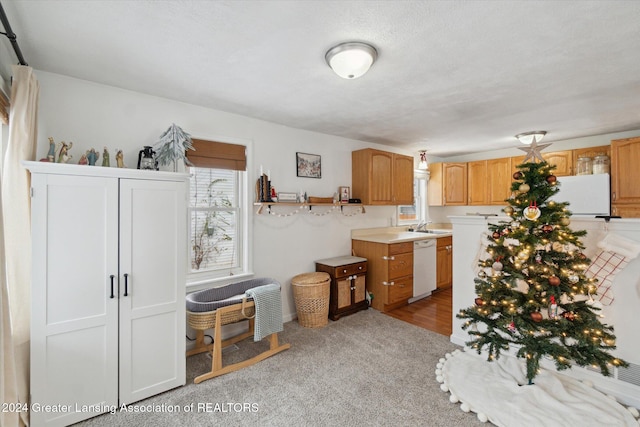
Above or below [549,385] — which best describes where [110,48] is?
above

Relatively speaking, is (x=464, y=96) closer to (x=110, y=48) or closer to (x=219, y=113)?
(x=219, y=113)

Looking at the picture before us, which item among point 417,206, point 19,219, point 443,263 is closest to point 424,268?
point 443,263

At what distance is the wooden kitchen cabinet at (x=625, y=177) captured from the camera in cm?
352

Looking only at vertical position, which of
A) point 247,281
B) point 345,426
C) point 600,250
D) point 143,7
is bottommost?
point 345,426

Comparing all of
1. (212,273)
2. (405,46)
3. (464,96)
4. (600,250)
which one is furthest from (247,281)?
(600,250)

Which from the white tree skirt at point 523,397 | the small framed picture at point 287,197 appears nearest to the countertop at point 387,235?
the small framed picture at point 287,197

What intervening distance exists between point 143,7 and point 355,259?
3.43 m

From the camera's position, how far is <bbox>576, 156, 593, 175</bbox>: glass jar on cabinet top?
4.02 meters

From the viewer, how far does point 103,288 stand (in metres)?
2.00

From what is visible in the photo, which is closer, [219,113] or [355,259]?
[219,113]

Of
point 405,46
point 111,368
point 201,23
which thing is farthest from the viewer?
point 111,368

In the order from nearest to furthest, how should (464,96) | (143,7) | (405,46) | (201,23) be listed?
(143,7), (201,23), (405,46), (464,96)

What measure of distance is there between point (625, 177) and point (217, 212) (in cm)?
496

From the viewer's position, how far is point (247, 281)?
3.16m
